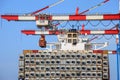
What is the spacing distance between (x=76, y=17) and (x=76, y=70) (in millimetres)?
11182

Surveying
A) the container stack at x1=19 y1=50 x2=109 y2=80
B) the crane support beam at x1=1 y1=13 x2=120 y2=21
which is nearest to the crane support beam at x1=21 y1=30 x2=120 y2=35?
the crane support beam at x1=1 y1=13 x2=120 y2=21

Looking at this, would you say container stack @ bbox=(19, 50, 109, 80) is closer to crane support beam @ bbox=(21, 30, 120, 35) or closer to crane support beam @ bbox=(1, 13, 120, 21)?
crane support beam @ bbox=(1, 13, 120, 21)

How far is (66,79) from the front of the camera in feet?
168

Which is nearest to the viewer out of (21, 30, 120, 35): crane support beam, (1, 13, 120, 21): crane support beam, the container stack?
the container stack

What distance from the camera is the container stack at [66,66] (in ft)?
168

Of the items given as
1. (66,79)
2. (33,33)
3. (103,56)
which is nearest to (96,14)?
→ (103,56)

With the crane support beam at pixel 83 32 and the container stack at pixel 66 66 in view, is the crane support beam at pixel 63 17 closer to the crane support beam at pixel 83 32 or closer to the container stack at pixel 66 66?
the container stack at pixel 66 66

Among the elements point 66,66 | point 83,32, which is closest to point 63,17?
point 66,66

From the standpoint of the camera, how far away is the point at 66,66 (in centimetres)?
5147

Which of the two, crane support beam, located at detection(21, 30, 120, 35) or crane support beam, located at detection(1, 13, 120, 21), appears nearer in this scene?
crane support beam, located at detection(1, 13, 120, 21)

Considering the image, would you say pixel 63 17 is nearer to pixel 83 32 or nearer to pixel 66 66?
pixel 66 66

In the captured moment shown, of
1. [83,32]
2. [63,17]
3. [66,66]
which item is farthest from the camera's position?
[83,32]

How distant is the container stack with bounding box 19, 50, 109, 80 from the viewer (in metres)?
51.3

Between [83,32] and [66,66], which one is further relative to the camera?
[83,32]
